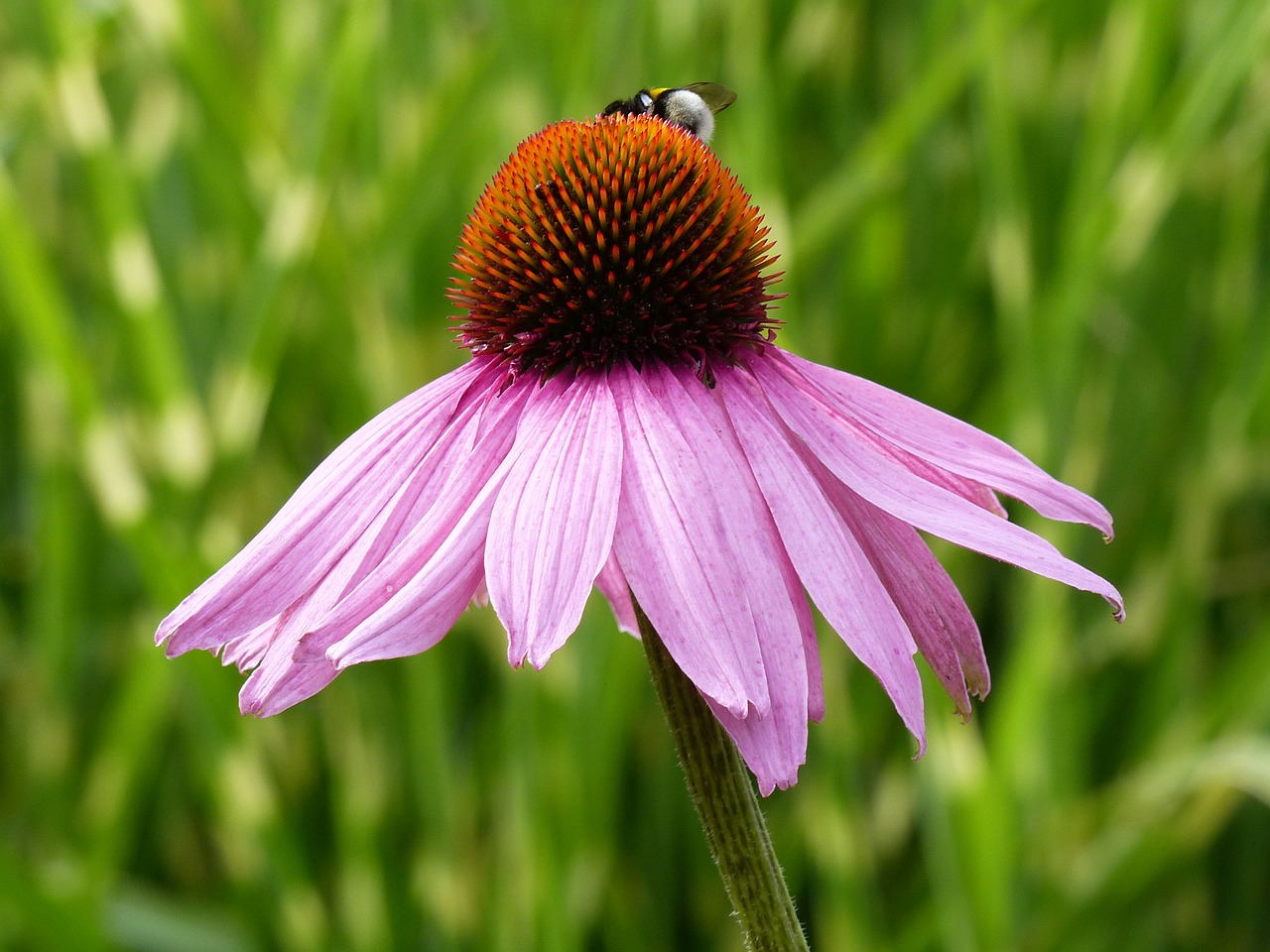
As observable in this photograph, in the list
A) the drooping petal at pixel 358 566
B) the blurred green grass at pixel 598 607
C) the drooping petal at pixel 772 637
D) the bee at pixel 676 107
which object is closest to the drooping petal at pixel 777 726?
the drooping petal at pixel 772 637

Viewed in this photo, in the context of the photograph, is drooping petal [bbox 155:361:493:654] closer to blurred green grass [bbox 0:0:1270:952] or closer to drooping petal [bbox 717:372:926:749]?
drooping petal [bbox 717:372:926:749]

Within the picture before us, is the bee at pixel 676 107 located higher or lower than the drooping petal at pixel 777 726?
higher

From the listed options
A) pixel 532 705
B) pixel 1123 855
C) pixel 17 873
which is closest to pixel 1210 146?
pixel 1123 855

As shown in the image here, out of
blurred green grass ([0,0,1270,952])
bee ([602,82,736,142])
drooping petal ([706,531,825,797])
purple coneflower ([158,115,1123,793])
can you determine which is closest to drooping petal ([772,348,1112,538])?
purple coneflower ([158,115,1123,793])

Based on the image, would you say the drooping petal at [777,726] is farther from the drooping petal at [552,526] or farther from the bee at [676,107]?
the bee at [676,107]

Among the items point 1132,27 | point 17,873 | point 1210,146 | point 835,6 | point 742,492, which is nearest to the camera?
point 742,492

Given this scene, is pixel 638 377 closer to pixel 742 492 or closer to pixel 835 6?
pixel 742 492

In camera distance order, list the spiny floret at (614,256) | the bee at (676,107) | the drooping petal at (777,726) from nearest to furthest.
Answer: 1. the drooping petal at (777,726)
2. the spiny floret at (614,256)
3. the bee at (676,107)
